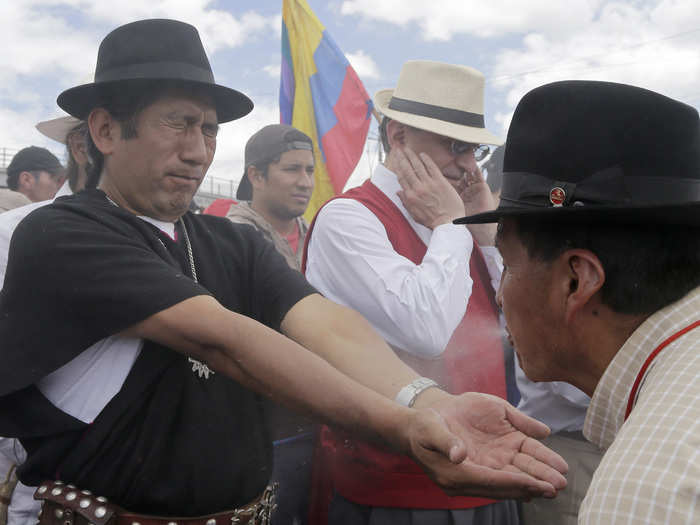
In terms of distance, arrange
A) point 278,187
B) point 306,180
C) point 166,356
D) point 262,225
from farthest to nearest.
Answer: point 306,180, point 278,187, point 262,225, point 166,356

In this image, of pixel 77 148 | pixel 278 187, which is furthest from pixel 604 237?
pixel 278 187

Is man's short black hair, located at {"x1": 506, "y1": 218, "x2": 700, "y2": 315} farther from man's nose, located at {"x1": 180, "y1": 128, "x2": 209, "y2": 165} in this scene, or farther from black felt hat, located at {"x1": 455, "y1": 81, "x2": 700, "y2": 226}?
man's nose, located at {"x1": 180, "y1": 128, "x2": 209, "y2": 165}

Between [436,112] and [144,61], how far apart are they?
1.59m

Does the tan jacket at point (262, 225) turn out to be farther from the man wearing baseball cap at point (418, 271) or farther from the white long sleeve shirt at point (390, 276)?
the white long sleeve shirt at point (390, 276)

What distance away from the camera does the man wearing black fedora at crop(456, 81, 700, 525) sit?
1517mm

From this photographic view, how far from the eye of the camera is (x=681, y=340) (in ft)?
4.41

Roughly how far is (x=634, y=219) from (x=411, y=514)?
1.49 m

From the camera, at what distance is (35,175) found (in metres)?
6.51

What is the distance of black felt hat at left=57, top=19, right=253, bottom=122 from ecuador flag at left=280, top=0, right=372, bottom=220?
3460 millimetres

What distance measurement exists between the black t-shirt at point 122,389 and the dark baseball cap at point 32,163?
5.13 metres

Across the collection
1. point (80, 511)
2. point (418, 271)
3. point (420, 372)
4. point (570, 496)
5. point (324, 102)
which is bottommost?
point (570, 496)

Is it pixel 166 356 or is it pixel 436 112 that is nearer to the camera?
pixel 166 356

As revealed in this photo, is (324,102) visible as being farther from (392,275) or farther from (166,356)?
(166,356)

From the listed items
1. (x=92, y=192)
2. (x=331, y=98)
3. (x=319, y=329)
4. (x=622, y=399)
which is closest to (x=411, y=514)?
(x=319, y=329)
